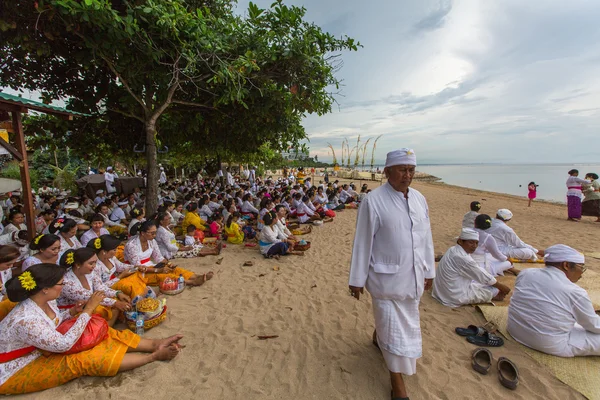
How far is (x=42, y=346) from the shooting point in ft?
7.77

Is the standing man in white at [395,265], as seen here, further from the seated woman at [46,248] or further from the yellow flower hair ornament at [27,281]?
the seated woman at [46,248]

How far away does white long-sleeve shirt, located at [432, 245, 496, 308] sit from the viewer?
3.96m

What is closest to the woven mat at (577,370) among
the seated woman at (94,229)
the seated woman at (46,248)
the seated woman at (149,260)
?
the seated woman at (149,260)

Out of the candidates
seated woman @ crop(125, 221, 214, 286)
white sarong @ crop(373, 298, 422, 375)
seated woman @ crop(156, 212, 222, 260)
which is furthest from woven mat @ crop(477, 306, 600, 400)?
seated woman @ crop(156, 212, 222, 260)

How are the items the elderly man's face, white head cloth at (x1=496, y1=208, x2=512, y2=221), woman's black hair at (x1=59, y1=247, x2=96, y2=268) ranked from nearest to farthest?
the elderly man's face, woman's black hair at (x1=59, y1=247, x2=96, y2=268), white head cloth at (x1=496, y1=208, x2=512, y2=221)

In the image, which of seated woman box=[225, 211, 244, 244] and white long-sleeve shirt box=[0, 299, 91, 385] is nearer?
white long-sleeve shirt box=[0, 299, 91, 385]

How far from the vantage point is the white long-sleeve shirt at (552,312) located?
2.78 metres

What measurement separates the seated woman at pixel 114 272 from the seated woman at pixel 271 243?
2762mm

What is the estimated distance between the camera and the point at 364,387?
267 cm

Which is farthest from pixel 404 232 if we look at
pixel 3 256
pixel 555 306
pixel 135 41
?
pixel 135 41

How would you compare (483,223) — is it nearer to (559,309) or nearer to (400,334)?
(559,309)

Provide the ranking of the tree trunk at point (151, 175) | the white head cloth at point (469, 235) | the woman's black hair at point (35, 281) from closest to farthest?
the woman's black hair at point (35, 281) → the white head cloth at point (469, 235) → the tree trunk at point (151, 175)

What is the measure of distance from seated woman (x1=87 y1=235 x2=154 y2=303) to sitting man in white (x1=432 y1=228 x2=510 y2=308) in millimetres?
4467

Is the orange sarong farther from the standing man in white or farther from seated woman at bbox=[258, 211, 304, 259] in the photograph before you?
seated woman at bbox=[258, 211, 304, 259]
